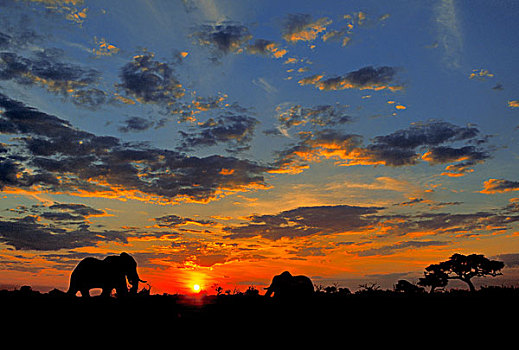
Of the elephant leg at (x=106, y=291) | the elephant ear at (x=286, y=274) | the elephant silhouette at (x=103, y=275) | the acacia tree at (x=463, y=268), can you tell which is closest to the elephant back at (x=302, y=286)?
the elephant ear at (x=286, y=274)

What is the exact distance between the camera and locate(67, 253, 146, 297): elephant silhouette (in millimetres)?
26609

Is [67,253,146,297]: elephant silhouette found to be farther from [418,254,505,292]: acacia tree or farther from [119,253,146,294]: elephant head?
[418,254,505,292]: acacia tree

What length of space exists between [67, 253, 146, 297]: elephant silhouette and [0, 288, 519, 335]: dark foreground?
1.60 m

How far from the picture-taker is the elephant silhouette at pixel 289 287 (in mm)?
24125

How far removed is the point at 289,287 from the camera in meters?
24.3

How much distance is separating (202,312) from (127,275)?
12368 millimetres

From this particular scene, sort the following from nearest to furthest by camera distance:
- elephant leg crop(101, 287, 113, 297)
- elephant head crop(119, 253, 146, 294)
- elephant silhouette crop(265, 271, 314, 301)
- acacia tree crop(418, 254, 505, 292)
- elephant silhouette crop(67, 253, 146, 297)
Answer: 1. elephant silhouette crop(265, 271, 314, 301)
2. elephant silhouette crop(67, 253, 146, 297)
3. elephant leg crop(101, 287, 113, 297)
4. elephant head crop(119, 253, 146, 294)
5. acacia tree crop(418, 254, 505, 292)

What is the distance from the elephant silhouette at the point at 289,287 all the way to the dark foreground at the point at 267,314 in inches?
16.4

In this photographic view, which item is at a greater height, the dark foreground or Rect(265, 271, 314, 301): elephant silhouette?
Rect(265, 271, 314, 301): elephant silhouette

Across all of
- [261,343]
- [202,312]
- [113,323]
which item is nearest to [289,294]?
[202,312]

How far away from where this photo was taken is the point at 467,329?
18.5m

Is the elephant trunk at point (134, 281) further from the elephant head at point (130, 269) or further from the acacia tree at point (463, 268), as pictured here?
the acacia tree at point (463, 268)

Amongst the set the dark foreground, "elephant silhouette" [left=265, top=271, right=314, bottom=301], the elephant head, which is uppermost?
the elephant head

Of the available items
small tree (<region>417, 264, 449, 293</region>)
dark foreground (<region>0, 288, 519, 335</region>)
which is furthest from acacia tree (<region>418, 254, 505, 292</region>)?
dark foreground (<region>0, 288, 519, 335</region>)
